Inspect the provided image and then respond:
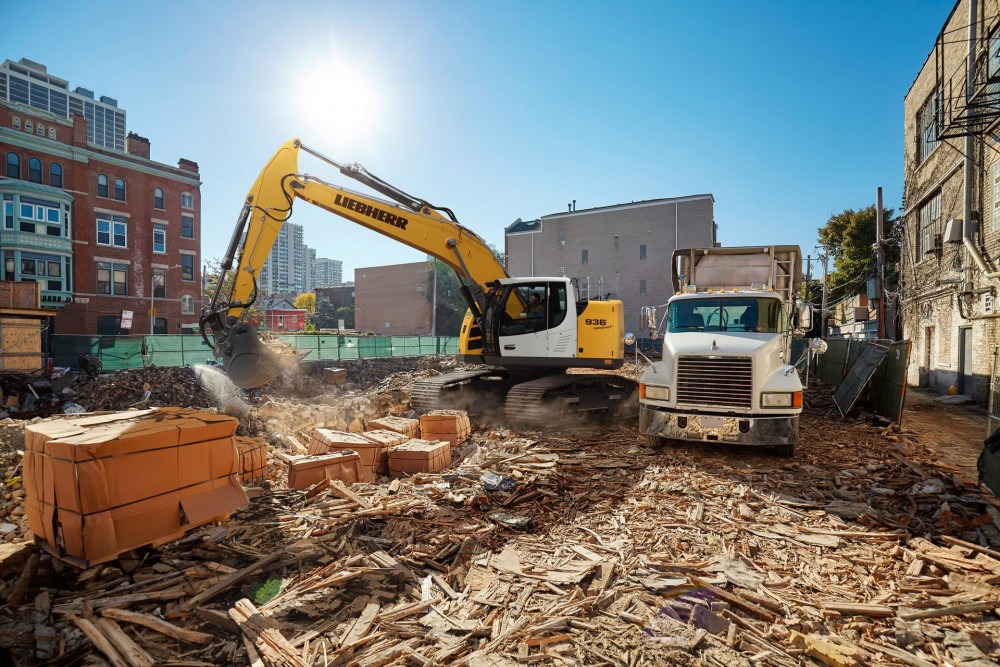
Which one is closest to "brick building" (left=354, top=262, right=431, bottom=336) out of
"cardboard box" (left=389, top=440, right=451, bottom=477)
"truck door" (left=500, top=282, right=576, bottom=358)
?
"truck door" (left=500, top=282, right=576, bottom=358)

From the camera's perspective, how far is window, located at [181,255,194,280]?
40156 mm

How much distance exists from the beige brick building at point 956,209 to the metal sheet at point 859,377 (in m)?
3.55

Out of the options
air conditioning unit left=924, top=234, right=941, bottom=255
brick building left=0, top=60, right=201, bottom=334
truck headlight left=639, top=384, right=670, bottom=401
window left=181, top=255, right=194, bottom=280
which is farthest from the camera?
window left=181, top=255, right=194, bottom=280

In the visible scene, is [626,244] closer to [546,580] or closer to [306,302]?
[546,580]

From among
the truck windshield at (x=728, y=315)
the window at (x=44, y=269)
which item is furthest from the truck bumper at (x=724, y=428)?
the window at (x=44, y=269)

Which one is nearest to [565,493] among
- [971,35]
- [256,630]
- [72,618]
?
[256,630]

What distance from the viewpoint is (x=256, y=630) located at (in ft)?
11.7

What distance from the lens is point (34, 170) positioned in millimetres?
33969

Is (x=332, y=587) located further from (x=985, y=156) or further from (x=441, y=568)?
(x=985, y=156)

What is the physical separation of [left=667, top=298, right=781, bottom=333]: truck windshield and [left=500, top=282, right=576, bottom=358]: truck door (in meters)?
2.30

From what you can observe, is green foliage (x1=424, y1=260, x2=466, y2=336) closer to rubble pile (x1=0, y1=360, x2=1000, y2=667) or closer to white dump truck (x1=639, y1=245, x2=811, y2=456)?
white dump truck (x1=639, y1=245, x2=811, y2=456)

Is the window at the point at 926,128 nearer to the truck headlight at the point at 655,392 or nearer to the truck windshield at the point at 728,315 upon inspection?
the truck windshield at the point at 728,315

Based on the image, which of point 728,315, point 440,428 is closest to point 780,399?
point 728,315

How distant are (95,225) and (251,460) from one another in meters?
40.0
